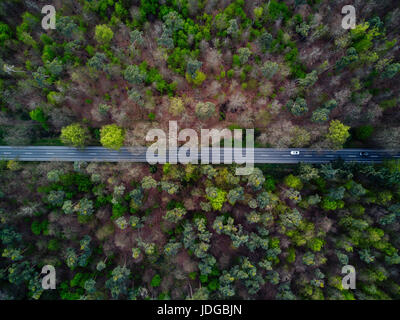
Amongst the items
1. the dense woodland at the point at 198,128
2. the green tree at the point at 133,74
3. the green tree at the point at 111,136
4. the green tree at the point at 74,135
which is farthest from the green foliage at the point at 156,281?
the green tree at the point at 133,74

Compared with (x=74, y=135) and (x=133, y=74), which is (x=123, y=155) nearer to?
Answer: (x=74, y=135)

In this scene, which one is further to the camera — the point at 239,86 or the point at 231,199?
the point at 239,86

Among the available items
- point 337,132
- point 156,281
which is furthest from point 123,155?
point 337,132

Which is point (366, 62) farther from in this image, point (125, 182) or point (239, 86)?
point (125, 182)

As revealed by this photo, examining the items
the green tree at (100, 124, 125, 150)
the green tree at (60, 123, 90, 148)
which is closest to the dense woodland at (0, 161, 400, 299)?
the green tree at (100, 124, 125, 150)

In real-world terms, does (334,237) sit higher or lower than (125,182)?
lower
